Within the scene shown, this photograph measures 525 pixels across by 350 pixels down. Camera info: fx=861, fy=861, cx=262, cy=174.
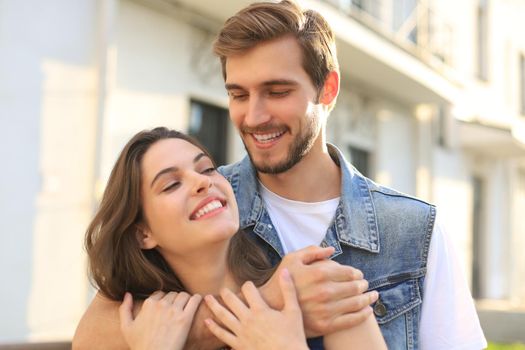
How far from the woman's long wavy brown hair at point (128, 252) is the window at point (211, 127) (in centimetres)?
639

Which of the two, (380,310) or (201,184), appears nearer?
(201,184)

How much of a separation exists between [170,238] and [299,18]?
87 centimetres

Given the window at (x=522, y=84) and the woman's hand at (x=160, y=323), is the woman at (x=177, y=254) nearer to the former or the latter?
the woman's hand at (x=160, y=323)

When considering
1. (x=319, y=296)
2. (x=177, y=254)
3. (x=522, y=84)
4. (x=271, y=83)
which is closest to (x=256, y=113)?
(x=271, y=83)

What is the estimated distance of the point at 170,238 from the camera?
249 centimetres

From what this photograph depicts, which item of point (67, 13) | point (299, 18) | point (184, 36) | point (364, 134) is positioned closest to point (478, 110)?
point (364, 134)

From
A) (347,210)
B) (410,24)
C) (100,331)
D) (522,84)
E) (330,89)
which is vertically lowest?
(100,331)

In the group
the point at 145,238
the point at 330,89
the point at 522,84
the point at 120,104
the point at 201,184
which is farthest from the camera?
the point at 522,84

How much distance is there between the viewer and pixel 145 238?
2.59 m

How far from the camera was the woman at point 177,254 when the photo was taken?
7.68 feet

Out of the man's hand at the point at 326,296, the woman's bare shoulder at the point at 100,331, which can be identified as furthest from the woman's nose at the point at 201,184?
the woman's bare shoulder at the point at 100,331

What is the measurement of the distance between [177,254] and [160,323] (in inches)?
9.3

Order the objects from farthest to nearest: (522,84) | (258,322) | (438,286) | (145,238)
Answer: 1. (522,84)
2. (438,286)
3. (145,238)
4. (258,322)

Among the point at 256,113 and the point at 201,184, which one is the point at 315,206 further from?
the point at 201,184
